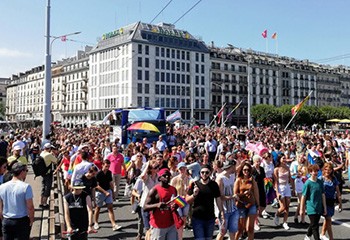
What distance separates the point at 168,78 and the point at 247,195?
72898 mm

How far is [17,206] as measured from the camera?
19.4 feet

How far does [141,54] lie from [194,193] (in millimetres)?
69882

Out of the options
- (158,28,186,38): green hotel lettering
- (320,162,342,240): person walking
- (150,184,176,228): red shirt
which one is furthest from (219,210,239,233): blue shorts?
(158,28,186,38): green hotel lettering

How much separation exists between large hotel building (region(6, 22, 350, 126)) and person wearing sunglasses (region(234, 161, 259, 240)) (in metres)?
61.6

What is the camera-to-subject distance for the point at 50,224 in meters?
9.10

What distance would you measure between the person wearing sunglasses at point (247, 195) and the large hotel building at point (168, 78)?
6156cm

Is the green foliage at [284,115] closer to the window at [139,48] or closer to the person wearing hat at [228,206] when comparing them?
the window at [139,48]

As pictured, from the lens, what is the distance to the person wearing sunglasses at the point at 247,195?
7.38 metres

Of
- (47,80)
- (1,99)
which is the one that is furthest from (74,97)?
(47,80)

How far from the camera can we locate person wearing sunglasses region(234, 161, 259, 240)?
7.38m

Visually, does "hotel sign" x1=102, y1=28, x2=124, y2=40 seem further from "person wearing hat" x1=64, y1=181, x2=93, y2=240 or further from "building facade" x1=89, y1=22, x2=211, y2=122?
"person wearing hat" x1=64, y1=181, x2=93, y2=240

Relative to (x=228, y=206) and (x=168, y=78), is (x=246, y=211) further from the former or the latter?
(x=168, y=78)

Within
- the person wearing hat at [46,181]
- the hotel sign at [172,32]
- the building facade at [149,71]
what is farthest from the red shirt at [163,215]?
the hotel sign at [172,32]

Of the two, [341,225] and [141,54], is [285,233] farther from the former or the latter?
[141,54]
